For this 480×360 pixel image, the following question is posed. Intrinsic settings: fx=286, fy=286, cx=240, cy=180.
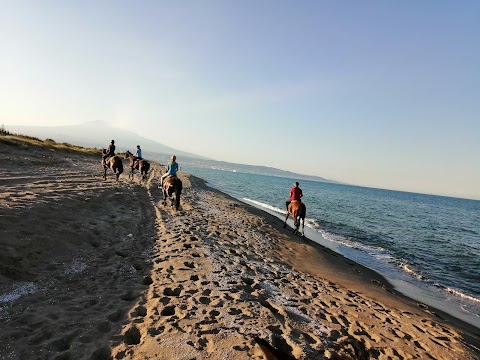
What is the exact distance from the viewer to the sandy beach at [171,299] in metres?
4.64

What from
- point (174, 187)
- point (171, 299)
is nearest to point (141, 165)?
point (174, 187)

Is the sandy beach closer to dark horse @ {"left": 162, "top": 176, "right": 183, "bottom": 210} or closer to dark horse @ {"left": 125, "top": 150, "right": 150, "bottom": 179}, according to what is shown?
dark horse @ {"left": 162, "top": 176, "right": 183, "bottom": 210}

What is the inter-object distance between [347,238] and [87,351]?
21095 mm

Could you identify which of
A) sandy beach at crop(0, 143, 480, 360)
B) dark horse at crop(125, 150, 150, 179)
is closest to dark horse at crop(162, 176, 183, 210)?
sandy beach at crop(0, 143, 480, 360)

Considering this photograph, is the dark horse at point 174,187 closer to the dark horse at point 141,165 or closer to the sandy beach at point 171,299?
the sandy beach at point 171,299

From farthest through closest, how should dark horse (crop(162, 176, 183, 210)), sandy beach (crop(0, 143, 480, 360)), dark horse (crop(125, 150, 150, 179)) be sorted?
dark horse (crop(125, 150, 150, 179)) → dark horse (crop(162, 176, 183, 210)) → sandy beach (crop(0, 143, 480, 360))

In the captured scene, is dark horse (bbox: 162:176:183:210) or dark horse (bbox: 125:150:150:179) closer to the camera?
dark horse (bbox: 162:176:183:210)

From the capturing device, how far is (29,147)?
103 ft

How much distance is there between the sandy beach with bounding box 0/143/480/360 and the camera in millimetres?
4645

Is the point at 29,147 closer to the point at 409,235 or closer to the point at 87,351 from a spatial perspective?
the point at 87,351

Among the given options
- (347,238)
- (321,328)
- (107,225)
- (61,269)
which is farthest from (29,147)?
(321,328)

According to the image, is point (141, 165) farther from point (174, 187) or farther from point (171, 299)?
point (171, 299)

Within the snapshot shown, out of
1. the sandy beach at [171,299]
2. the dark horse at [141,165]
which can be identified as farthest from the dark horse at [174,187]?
the dark horse at [141,165]

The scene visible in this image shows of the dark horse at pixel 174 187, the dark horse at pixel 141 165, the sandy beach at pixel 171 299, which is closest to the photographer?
the sandy beach at pixel 171 299
